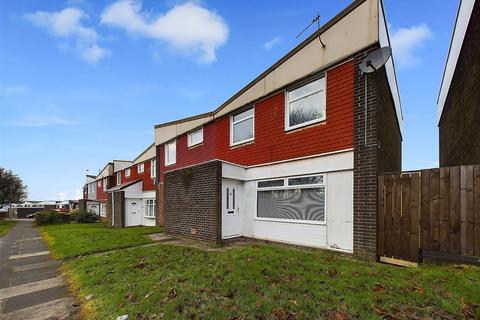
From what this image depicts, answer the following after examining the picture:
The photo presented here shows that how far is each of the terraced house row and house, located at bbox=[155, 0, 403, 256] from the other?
28 millimetres

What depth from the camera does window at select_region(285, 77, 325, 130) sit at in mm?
8477

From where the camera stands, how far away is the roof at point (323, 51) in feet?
23.7

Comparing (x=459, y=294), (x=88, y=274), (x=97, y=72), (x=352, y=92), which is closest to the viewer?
(x=459, y=294)

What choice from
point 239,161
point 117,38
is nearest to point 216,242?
point 239,161

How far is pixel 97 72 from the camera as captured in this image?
12.3 m

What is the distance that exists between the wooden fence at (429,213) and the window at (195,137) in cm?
979

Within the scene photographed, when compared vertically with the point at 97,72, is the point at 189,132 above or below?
below

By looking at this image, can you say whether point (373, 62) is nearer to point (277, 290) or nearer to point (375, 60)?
point (375, 60)

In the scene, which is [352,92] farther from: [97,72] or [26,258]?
[26,258]

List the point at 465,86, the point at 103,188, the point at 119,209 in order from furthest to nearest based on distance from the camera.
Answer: the point at 103,188 < the point at 119,209 < the point at 465,86

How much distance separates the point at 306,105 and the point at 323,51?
62.9 inches

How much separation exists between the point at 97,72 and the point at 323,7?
9287 millimetres

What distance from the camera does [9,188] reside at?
127ft

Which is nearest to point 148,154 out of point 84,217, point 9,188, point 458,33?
point 84,217
